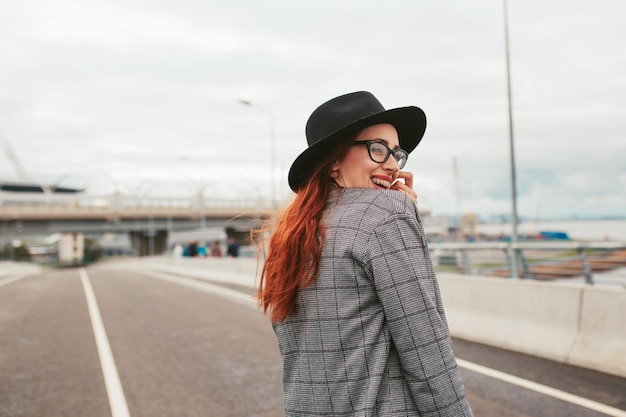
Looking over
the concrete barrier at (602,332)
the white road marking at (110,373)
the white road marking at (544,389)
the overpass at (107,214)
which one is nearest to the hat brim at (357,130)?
the white road marking at (544,389)

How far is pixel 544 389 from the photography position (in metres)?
5.83

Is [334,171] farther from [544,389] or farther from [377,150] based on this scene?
[544,389]

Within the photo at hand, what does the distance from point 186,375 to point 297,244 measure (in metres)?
5.70

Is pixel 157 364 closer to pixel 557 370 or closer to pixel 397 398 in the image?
pixel 557 370

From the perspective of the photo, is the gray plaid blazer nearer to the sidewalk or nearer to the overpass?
the sidewalk

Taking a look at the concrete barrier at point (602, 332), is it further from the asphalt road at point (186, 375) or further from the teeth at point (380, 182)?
the teeth at point (380, 182)

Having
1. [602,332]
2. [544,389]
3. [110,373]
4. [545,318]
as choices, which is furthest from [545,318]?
[110,373]

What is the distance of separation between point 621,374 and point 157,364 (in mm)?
5354

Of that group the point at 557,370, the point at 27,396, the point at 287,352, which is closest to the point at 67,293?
the point at 27,396

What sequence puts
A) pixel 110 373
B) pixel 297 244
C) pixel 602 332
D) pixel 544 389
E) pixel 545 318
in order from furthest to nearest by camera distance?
1. pixel 545 318
2. pixel 110 373
3. pixel 602 332
4. pixel 544 389
5. pixel 297 244

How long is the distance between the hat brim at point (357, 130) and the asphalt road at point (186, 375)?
3758mm

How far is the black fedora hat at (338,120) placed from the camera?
6.17ft

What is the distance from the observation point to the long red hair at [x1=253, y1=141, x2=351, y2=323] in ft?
5.87

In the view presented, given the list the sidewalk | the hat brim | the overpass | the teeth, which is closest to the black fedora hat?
the hat brim
